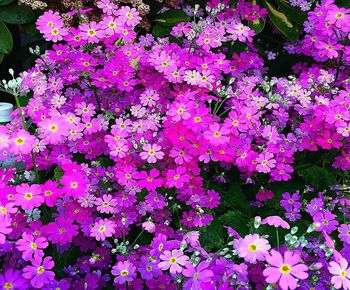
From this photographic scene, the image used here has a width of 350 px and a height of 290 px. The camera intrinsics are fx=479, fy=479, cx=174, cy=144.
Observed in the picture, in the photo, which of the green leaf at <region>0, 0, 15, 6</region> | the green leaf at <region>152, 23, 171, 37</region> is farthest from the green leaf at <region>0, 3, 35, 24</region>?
the green leaf at <region>152, 23, 171, 37</region>

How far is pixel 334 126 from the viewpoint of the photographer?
145 centimetres

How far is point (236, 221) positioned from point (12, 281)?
66 centimetres

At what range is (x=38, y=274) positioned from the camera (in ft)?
3.47

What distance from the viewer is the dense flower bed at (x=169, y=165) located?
3.57 feet

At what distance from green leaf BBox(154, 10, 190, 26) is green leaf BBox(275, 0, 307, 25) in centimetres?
41

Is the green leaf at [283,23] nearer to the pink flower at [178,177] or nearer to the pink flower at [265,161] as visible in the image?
the pink flower at [265,161]

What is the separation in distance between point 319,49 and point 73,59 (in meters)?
0.85

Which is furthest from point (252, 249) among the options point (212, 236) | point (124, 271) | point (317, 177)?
point (317, 177)

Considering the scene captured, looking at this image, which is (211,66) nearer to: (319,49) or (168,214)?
(319,49)

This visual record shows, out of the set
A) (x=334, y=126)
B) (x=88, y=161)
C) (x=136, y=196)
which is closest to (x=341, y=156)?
(x=334, y=126)

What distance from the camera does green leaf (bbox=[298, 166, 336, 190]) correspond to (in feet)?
4.97

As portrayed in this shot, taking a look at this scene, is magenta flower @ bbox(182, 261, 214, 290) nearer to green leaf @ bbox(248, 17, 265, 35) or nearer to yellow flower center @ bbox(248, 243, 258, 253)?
yellow flower center @ bbox(248, 243, 258, 253)

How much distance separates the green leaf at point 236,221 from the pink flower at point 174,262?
1.40 feet

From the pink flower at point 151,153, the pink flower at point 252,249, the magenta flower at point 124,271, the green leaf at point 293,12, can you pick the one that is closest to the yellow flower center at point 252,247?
the pink flower at point 252,249
